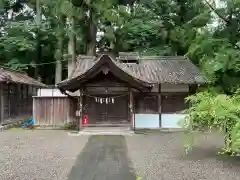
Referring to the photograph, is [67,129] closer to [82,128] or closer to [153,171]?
[82,128]

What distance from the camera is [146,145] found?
1141 cm

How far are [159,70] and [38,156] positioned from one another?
10408mm

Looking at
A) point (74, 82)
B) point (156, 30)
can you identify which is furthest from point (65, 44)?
point (74, 82)

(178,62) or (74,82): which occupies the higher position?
(178,62)

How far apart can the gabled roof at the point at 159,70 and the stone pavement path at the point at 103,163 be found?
15.4 ft

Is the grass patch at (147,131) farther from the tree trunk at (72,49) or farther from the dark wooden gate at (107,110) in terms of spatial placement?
the tree trunk at (72,49)

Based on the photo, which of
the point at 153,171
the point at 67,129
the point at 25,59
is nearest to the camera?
the point at 153,171

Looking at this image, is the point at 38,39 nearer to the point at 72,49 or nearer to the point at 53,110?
the point at 72,49

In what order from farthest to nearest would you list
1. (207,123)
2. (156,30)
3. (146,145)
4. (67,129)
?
(156,30) → (67,129) → (146,145) → (207,123)

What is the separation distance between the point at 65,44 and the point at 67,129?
39.5 feet

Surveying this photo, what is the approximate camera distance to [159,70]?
1794 cm

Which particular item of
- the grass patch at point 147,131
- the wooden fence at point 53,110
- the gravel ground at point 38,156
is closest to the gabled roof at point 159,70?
the wooden fence at point 53,110

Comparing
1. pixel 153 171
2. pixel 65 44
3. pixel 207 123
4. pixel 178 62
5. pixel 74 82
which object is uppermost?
pixel 65 44

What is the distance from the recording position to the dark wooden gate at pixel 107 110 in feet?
51.6
